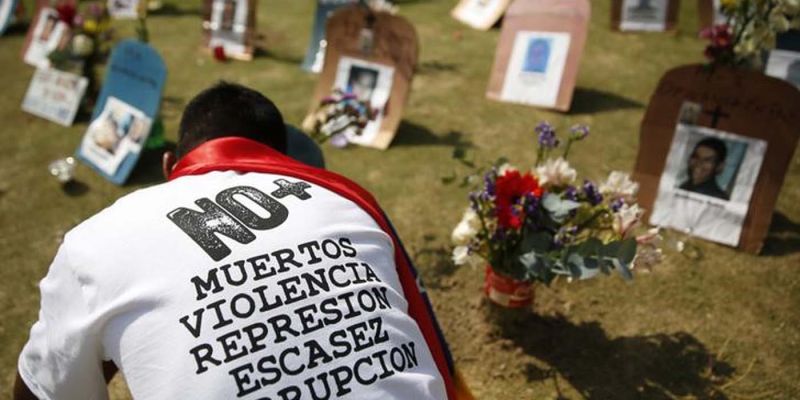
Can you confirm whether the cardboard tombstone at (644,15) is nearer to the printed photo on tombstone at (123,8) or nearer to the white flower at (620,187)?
the white flower at (620,187)

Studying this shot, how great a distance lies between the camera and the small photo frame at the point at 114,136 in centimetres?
398

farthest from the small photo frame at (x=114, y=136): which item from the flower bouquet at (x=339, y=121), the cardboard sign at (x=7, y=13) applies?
the cardboard sign at (x=7, y=13)

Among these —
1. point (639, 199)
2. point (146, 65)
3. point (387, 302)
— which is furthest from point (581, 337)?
point (146, 65)

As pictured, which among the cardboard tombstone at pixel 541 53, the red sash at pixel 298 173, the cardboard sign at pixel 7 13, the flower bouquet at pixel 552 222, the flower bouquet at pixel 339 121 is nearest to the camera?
the red sash at pixel 298 173

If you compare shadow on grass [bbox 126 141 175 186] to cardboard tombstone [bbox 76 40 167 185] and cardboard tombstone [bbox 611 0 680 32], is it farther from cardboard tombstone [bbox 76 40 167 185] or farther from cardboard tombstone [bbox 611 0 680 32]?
cardboard tombstone [bbox 611 0 680 32]

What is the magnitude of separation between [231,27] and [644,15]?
388 centimetres

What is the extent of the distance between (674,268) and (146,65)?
335 centimetres

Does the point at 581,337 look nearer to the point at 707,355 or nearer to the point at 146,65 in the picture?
the point at 707,355

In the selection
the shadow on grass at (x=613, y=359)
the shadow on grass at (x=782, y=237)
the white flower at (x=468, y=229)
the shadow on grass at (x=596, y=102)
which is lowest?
the shadow on grass at (x=613, y=359)

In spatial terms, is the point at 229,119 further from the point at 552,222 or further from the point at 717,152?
the point at 717,152

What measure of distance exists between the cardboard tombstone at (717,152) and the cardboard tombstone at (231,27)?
377 cm

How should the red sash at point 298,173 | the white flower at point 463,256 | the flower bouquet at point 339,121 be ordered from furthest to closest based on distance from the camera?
1. the flower bouquet at point 339,121
2. the white flower at point 463,256
3. the red sash at point 298,173

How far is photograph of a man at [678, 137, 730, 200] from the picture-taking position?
329 cm

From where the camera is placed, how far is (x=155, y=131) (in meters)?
4.27
